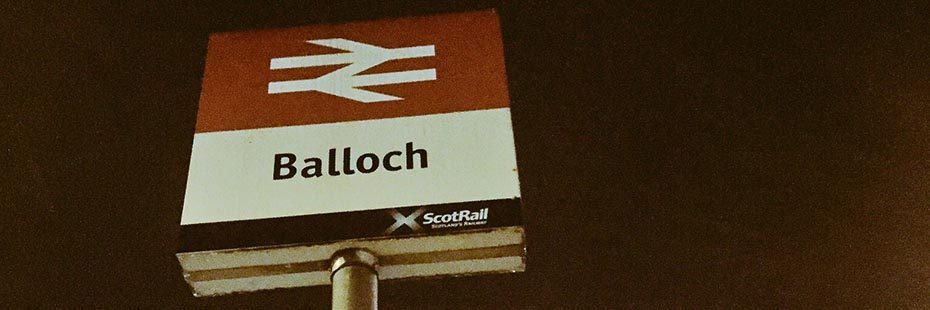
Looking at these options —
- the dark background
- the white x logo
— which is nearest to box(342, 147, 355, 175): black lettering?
the white x logo

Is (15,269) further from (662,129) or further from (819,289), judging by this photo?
(819,289)

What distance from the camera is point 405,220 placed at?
1265mm

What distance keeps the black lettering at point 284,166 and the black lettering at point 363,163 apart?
9cm

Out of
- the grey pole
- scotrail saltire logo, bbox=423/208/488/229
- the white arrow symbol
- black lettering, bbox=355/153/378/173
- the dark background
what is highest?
the dark background

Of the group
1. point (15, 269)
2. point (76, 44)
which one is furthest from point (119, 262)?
point (76, 44)

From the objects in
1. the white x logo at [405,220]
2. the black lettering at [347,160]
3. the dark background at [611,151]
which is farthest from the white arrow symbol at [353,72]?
the dark background at [611,151]

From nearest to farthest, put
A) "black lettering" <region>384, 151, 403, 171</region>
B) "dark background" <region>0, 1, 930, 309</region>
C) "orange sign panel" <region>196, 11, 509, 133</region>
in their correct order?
"black lettering" <region>384, 151, 403, 171</region>, "orange sign panel" <region>196, 11, 509, 133</region>, "dark background" <region>0, 1, 930, 309</region>

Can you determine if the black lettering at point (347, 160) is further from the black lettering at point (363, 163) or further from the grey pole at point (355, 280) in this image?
the grey pole at point (355, 280)

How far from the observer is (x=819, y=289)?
11.6ft

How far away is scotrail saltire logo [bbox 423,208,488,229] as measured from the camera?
4.11 ft

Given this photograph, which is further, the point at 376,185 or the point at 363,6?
the point at 363,6

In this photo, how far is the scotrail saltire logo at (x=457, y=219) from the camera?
4.11ft

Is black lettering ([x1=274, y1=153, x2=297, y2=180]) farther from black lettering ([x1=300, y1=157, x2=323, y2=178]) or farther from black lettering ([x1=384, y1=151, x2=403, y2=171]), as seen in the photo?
black lettering ([x1=384, y1=151, x2=403, y2=171])

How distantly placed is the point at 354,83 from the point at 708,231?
6.59 feet
